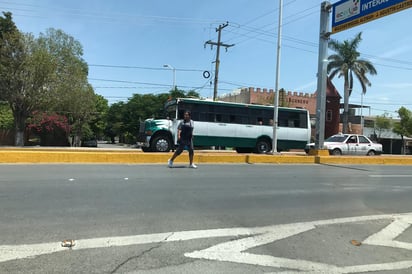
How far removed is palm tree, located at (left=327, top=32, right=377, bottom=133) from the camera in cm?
4694

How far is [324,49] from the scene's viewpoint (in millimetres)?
17641

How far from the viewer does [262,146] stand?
21516mm

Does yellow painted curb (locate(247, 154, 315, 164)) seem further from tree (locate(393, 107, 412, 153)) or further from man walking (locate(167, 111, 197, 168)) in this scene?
tree (locate(393, 107, 412, 153))

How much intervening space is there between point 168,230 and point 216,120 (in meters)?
14.9

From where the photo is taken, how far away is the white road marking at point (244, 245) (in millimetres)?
4516

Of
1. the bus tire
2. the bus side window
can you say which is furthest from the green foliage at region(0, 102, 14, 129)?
the bus side window

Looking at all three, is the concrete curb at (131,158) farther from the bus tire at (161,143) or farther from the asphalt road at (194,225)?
the bus tire at (161,143)

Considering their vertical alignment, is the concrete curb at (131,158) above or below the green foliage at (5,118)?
below

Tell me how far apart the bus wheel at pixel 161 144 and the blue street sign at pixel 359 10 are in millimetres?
8957

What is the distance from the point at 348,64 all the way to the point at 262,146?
101 ft

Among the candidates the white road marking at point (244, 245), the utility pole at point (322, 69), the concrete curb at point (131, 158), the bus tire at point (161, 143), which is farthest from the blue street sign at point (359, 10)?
the white road marking at point (244, 245)

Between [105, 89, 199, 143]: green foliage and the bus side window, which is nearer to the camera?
the bus side window

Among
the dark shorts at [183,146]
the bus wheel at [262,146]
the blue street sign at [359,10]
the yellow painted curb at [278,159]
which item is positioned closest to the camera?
the dark shorts at [183,146]

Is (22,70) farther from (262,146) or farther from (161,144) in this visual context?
(262,146)
